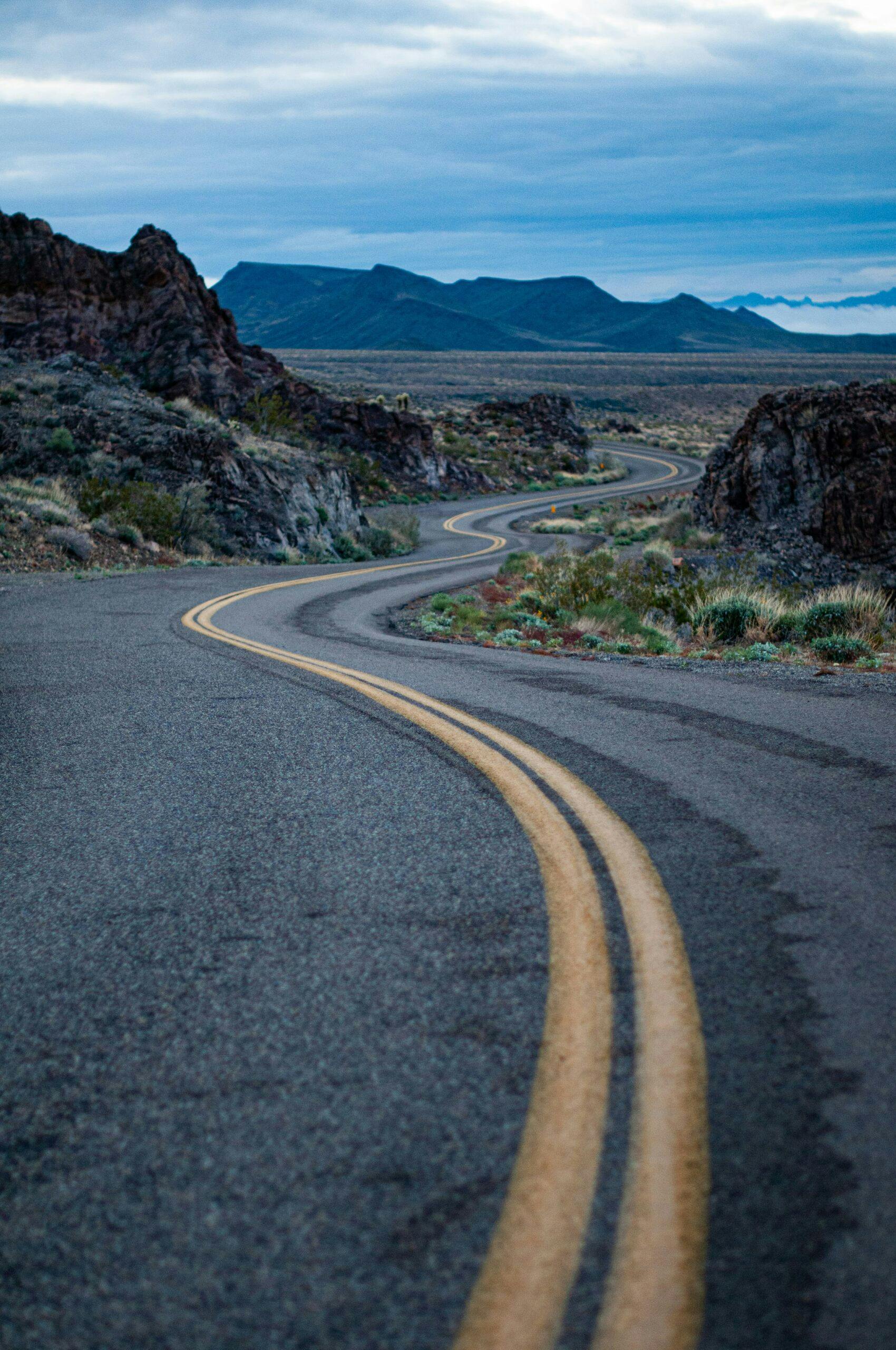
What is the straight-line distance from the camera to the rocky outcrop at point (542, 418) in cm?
6819

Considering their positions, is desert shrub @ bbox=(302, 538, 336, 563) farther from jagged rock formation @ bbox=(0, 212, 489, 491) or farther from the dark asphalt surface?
the dark asphalt surface

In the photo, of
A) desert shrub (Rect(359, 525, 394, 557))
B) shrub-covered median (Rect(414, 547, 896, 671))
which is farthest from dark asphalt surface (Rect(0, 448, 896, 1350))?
desert shrub (Rect(359, 525, 394, 557))

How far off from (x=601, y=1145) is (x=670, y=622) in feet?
38.6

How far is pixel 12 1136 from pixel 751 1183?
1793 millimetres

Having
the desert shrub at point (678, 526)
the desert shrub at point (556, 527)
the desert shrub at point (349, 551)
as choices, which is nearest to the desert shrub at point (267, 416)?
the desert shrub at point (349, 551)

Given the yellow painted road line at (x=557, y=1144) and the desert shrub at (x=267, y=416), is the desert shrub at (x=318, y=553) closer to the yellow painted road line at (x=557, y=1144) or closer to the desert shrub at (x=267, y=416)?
the desert shrub at (x=267, y=416)

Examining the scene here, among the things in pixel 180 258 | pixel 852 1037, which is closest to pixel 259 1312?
pixel 852 1037

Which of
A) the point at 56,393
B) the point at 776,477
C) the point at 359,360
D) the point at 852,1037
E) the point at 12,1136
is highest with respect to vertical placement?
the point at 359,360

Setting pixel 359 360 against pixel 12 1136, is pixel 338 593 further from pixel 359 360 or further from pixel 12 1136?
pixel 359 360

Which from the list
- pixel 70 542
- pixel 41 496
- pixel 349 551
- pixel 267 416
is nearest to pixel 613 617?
pixel 70 542

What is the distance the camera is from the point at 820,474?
21.7 m

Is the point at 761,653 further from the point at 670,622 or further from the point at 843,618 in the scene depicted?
the point at 670,622

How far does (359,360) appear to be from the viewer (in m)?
165

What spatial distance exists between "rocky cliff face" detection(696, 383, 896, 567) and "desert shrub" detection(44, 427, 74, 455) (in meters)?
17.2
